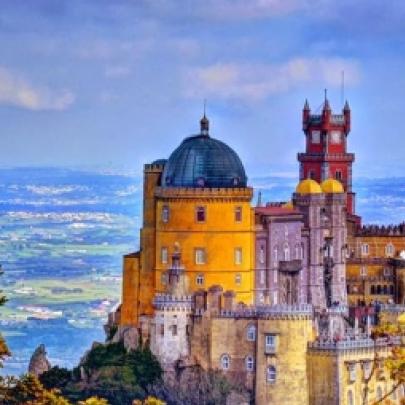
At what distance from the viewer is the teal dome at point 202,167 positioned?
11762 centimetres

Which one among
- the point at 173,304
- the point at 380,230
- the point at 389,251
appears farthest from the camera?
the point at 380,230

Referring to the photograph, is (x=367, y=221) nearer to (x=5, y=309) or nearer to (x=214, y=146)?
(x=5, y=309)

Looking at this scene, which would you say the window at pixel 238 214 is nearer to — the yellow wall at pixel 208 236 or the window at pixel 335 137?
the yellow wall at pixel 208 236

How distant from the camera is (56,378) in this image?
11425cm

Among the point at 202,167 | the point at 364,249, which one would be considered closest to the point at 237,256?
the point at 202,167

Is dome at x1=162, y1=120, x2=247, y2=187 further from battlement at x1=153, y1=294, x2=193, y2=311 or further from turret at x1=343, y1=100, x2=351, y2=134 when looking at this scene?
turret at x1=343, y1=100, x2=351, y2=134

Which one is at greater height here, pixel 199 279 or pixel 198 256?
pixel 198 256

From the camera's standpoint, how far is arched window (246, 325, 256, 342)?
11094 centimetres

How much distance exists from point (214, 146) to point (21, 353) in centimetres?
4430

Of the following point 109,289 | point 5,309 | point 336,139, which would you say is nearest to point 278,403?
point 336,139

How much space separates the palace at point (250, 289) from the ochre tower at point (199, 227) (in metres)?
0.06

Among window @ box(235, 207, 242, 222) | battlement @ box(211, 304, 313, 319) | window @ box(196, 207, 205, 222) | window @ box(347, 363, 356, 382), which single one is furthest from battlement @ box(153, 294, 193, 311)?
window @ box(347, 363, 356, 382)

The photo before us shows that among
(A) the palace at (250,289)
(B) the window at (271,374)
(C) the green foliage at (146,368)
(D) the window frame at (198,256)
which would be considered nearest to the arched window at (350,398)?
(A) the palace at (250,289)

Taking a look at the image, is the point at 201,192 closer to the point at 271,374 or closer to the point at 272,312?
the point at 272,312
